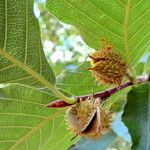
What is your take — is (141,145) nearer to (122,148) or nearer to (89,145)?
(89,145)

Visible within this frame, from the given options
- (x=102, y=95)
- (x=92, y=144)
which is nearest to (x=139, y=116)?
(x=102, y=95)

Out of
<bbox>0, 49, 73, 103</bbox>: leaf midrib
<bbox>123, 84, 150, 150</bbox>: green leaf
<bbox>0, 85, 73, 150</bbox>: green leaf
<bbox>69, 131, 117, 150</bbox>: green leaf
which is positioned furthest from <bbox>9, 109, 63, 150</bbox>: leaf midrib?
<bbox>69, 131, 117, 150</bbox>: green leaf

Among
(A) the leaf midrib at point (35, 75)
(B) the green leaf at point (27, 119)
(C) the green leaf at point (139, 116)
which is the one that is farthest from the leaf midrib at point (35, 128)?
(C) the green leaf at point (139, 116)

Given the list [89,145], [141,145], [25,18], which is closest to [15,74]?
[25,18]

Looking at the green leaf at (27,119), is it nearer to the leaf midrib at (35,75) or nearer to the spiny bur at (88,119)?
the leaf midrib at (35,75)

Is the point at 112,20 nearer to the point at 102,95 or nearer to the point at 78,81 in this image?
the point at 102,95

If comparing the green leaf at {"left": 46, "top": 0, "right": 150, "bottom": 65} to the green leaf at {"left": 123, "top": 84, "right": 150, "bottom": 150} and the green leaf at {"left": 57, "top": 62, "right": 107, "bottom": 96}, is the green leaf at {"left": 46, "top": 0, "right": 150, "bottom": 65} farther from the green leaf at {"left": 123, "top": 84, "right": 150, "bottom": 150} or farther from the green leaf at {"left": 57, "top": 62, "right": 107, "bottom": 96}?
the green leaf at {"left": 57, "top": 62, "right": 107, "bottom": 96}
